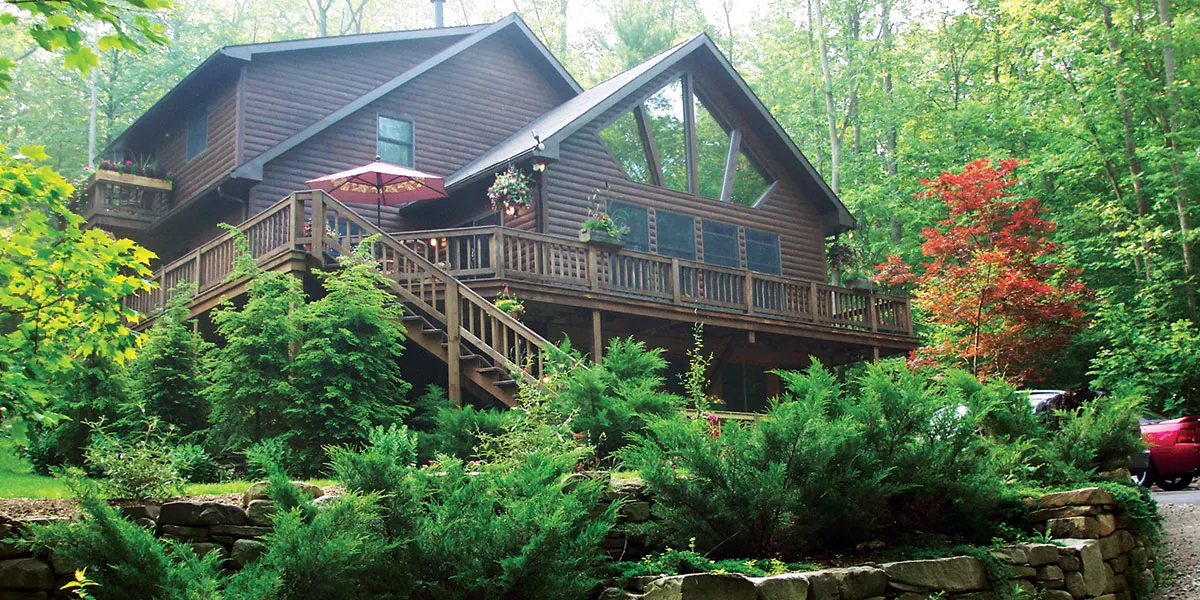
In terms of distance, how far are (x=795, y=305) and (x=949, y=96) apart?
17.0m

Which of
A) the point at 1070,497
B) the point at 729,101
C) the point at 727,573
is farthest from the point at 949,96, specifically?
the point at 727,573

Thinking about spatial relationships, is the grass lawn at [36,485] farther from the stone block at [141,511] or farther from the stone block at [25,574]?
the stone block at [25,574]

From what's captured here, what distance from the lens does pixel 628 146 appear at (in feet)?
69.1

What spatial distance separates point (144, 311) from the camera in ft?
62.7

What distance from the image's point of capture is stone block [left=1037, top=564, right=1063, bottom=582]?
873cm

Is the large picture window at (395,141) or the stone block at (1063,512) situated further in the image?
the large picture window at (395,141)

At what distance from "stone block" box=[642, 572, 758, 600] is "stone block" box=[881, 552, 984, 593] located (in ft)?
4.49

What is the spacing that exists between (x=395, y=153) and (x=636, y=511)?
15.0 meters

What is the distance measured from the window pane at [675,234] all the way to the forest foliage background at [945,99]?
11.1 ft

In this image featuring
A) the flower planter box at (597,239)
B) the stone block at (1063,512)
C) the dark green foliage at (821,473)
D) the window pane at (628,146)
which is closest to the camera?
the dark green foliage at (821,473)

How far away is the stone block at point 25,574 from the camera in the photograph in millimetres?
6145

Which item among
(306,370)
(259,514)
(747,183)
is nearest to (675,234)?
(747,183)

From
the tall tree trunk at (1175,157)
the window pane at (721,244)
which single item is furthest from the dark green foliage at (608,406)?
the tall tree trunk at (1175,157)

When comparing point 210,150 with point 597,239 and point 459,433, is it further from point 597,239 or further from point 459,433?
point 459,433
